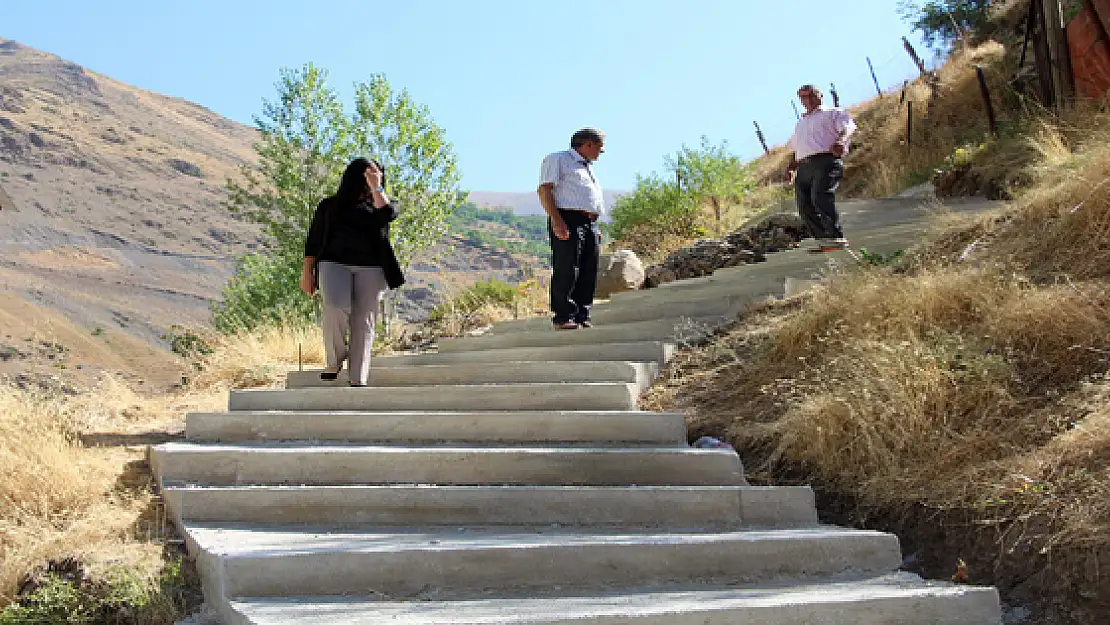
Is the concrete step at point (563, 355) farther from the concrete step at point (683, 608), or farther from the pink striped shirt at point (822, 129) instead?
the concrete step at point (683, 608)

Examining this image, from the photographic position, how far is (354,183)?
21.0 feet

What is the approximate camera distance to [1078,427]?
4.14m

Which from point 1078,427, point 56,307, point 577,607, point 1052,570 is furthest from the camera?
point 56,307

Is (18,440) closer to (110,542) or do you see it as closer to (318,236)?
(110,542)

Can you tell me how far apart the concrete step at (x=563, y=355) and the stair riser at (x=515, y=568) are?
2.86m

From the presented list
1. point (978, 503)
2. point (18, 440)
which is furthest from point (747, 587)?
point (18, 440)

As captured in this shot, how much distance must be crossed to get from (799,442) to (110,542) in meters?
3.53

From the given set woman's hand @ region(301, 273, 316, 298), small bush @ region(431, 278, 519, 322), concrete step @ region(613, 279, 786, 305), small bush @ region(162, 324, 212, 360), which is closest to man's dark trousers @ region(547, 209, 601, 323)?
concrete step @ region(613, 279, 786, 305)

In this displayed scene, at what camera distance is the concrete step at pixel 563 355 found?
273 inches

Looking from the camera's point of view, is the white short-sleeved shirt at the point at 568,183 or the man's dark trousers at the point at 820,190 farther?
the man's dark trousers at the point at 820,190

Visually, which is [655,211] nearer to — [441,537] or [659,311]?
[659,311]

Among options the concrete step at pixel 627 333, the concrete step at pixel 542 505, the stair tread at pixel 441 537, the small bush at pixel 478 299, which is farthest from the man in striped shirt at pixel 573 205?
the small bush at pixel 478 299

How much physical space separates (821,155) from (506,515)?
215 inches

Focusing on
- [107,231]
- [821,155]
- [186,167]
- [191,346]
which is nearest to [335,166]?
[191,346]
